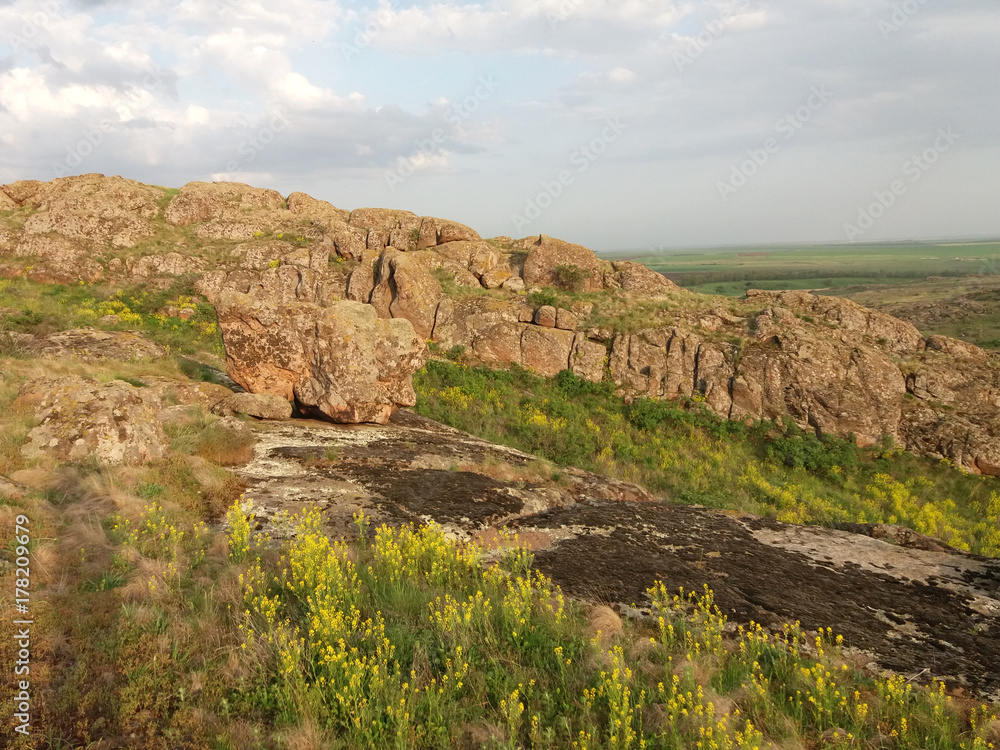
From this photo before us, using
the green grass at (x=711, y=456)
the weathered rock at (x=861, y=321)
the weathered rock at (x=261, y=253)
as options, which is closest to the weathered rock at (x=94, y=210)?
the weathered rock at (x=261, y=253)

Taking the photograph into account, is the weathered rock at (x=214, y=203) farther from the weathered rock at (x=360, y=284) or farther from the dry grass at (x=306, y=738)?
the dry grass at (x=306, y=738)

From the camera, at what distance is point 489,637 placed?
5039 mm

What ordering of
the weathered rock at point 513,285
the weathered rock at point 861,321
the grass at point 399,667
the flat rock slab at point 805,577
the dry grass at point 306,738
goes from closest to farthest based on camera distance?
the dry grass at point 306,738, the grass at point 399,667, the flat rock slab at point 805,577, the weathered rock at point 861,321, the weathered rock at point 513,285

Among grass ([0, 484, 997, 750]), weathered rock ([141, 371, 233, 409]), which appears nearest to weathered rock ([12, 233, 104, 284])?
weathered rock ([141, 371, 233, 409])

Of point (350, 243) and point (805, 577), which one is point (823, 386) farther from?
point (350, 243)

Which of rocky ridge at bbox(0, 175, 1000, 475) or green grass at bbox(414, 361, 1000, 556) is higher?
rocky ridge at bbox(0, 175, 1000, 475)

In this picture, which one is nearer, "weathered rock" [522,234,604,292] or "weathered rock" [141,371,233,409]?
"weathered rock" [141,371,233,409]

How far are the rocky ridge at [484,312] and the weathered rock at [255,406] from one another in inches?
32.6

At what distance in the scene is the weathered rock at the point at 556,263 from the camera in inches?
1210

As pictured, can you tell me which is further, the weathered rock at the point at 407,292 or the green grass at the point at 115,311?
the weathered rock at the point at 407,292

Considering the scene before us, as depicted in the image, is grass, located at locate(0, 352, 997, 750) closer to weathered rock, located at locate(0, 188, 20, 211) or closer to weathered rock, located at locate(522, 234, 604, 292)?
weathered rock, located at locate(522, 234, 604, 292)

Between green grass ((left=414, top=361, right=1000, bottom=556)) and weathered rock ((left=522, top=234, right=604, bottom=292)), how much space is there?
765 cm

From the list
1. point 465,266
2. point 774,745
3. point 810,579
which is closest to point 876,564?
point 810,579

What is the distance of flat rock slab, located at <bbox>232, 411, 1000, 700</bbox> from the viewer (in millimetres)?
6043
